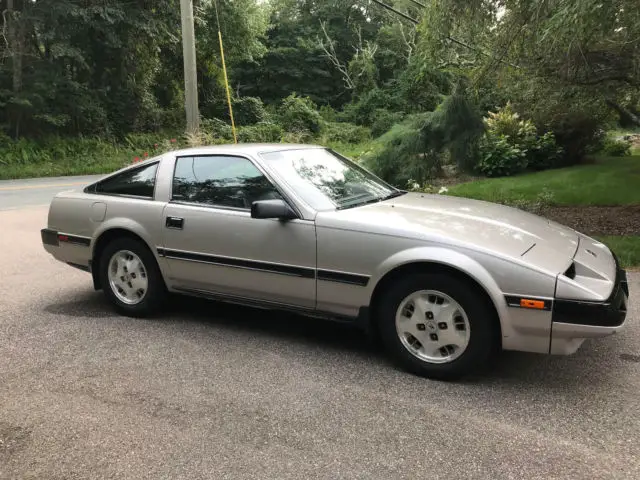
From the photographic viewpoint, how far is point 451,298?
3625 millimetres

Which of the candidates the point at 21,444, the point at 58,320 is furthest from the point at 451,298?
the point at 58,320

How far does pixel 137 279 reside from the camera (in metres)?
5.03

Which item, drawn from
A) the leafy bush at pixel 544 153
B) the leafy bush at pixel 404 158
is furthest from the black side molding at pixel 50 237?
the leafy bush at pixel 544 153

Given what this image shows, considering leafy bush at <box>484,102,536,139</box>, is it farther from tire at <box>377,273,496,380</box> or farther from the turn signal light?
the turn signal light

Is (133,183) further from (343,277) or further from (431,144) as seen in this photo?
(431,144)

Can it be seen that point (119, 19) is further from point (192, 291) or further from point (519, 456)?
point (519, 456)

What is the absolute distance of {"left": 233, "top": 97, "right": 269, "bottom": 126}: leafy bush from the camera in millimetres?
32906

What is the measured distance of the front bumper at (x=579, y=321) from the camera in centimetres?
331

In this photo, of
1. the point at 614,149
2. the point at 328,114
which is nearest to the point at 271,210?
the point at 614,149

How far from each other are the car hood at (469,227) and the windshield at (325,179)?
0.59 feet

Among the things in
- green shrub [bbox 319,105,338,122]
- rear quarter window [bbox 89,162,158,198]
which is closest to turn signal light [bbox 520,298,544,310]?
rear quarter window [bbox 89,162,158,198]

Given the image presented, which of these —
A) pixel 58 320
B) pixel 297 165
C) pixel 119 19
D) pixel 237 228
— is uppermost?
pixel 119 19

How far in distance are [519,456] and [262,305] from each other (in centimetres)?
220

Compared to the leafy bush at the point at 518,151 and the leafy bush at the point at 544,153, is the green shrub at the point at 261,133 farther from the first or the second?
the leafy bush at the point at 544,153
